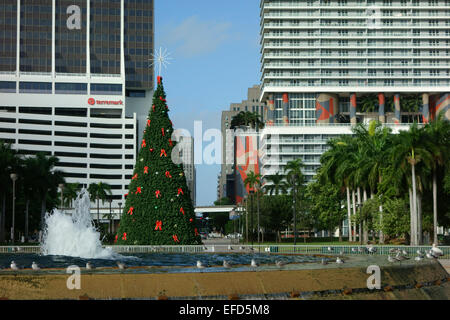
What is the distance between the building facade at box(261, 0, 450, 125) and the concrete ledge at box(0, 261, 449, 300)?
146 m

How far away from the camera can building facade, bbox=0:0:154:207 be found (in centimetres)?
16712

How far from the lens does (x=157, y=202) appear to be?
45.5 m

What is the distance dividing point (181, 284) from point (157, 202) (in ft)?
104

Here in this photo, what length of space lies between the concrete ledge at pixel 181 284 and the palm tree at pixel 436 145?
45905 mm

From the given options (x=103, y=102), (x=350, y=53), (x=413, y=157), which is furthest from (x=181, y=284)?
(x=103, y=102)

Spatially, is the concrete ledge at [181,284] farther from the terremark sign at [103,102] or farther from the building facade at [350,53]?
the terremark sign at [103,102]

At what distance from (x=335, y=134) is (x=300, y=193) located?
57.9 m

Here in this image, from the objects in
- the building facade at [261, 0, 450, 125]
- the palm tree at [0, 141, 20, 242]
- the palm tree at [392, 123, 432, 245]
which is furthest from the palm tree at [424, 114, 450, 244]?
the building facade at [261, 0, 450, 125]

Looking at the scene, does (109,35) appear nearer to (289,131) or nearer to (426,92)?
(289,131)

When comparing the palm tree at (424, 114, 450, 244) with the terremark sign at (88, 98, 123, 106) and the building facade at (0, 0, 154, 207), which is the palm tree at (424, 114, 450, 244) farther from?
the terremark sign at (88, 98, 123, 106)

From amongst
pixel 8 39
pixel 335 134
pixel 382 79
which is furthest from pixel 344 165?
pixel 8 39

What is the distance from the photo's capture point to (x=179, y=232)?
4512 centimetres

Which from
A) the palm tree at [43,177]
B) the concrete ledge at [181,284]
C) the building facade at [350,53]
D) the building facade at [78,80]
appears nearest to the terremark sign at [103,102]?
the building facade at [78,80]

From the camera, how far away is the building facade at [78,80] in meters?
167
